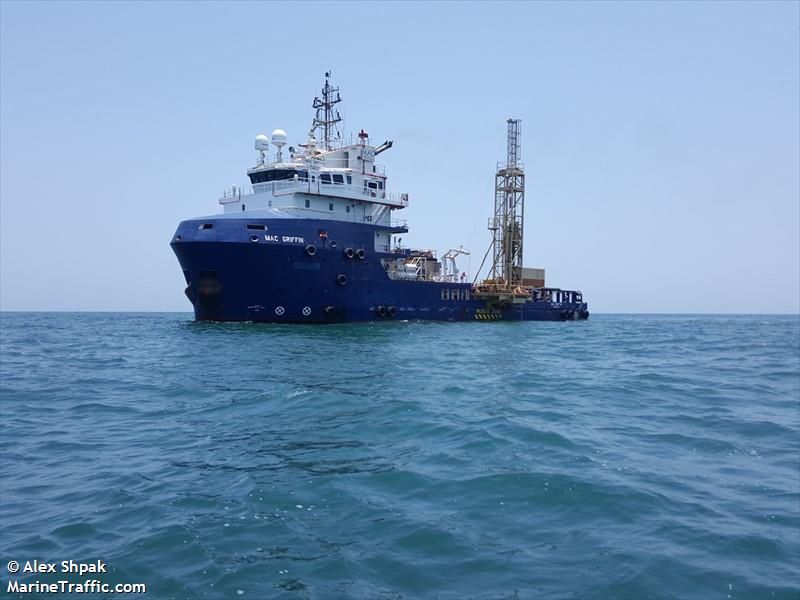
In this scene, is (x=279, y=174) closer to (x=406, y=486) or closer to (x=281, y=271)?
→ (x=281, y=271)

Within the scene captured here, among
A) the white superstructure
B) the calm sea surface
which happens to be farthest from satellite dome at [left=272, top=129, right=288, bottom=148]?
the calm sea surface

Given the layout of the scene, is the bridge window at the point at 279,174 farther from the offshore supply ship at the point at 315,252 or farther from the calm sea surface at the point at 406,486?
the calm sea surface at the point at 406,486

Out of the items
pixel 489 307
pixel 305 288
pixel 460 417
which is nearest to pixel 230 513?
pixel 460 417

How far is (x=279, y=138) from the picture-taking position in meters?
34.8

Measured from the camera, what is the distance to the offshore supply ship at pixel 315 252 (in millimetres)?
29266

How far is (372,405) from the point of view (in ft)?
37.9

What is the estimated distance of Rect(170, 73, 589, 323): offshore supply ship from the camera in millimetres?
29266

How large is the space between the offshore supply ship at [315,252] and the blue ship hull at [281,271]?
53mm

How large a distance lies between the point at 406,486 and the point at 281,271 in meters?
24.0

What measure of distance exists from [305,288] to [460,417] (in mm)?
21436

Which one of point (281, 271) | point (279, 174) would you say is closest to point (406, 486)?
point (281, 271)

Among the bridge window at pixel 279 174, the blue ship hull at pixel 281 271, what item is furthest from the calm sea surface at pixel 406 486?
the bridge window at pixel 279 174

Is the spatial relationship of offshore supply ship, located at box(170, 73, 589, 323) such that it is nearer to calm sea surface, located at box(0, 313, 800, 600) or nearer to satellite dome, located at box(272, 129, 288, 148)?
satellite dome, located at box(272, 129, 288, 148)

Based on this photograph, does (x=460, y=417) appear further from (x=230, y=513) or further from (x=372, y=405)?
(x=230, y=513)
